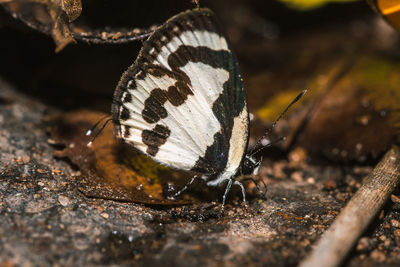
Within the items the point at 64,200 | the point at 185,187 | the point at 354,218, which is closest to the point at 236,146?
the point at 185,187

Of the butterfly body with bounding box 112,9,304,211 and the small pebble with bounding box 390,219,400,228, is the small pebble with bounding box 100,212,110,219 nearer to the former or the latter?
the butterfly body with bounding box 112,9,304,211

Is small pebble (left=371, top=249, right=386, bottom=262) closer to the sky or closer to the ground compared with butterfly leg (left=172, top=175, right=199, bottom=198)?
closer to the sky

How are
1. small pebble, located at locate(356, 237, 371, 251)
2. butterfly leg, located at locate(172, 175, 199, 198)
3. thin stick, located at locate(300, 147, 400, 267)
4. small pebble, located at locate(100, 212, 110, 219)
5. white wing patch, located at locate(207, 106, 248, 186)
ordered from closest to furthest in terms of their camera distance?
thin stick, located at locate(300, 147, 400, 267) < small pebble, located at locate(356, 237, 371, 251) < small pebble, located at locate(100, 212, 110, 219) < white wing patch, located at locate(207, 106, 248, 186) < butterfly leg, located at locate(172, 175, 199, 198)

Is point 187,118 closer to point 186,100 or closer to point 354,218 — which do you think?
point 186,100

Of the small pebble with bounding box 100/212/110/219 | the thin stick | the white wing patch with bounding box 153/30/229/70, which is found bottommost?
the small pebble with bounding box 100/212/110/219

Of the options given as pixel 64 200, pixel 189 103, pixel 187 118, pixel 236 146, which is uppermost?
pixel 189 103

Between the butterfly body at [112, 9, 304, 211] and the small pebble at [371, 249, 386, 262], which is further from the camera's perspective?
the butterfly body at [112, 9, 304, 211]

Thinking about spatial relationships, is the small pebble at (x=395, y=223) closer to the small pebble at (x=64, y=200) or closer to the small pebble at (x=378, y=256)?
the small pebble at (x=378, y=256)

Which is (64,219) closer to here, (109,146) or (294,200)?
(109,146)

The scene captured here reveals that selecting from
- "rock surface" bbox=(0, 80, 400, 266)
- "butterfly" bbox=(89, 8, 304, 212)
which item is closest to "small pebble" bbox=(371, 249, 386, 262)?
"rock surface" bbox=(0, 80, 400, 266)
